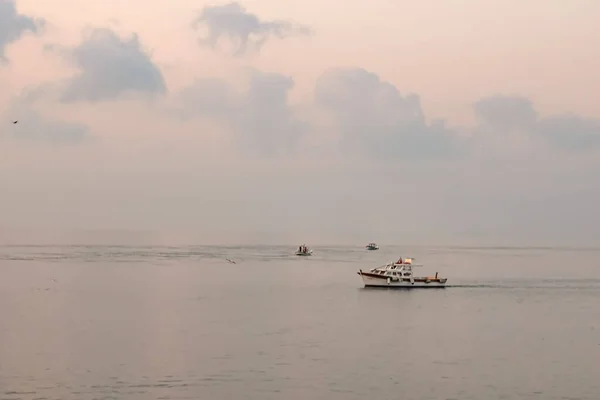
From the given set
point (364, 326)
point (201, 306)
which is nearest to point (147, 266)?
point (201, 306)

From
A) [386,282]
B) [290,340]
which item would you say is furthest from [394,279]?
[290,340]

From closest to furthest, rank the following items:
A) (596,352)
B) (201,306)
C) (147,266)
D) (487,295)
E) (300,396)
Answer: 1. (300,396)
2. (596,352)
3. (201,306)
4. (487,295)
5. (147,266)

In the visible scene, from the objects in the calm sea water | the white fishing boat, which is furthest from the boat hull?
the calm sea water

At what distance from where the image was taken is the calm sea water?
50.3 m

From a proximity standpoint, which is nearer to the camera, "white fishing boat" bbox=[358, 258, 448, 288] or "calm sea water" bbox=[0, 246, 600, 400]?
"calm sea water" bbox=[0, 246, 600, 400]

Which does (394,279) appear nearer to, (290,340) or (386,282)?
(386,282)

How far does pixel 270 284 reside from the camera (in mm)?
127750

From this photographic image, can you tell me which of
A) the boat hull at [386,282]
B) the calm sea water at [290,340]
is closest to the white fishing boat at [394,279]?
the boat hull at [386,282]

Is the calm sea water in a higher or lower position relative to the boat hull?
lower

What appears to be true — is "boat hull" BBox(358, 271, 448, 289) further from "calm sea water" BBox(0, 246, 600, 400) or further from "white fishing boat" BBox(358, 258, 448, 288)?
"calm sea water" BBox(0, 246, 600, 400)

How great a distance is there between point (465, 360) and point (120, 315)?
4101 centimetres

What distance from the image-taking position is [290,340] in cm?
6812

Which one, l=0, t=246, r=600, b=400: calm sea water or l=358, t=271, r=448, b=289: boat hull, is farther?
l=358, t=271, r=448, b=289: boat hull

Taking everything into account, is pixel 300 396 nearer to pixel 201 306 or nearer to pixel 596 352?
pixel 596 352
